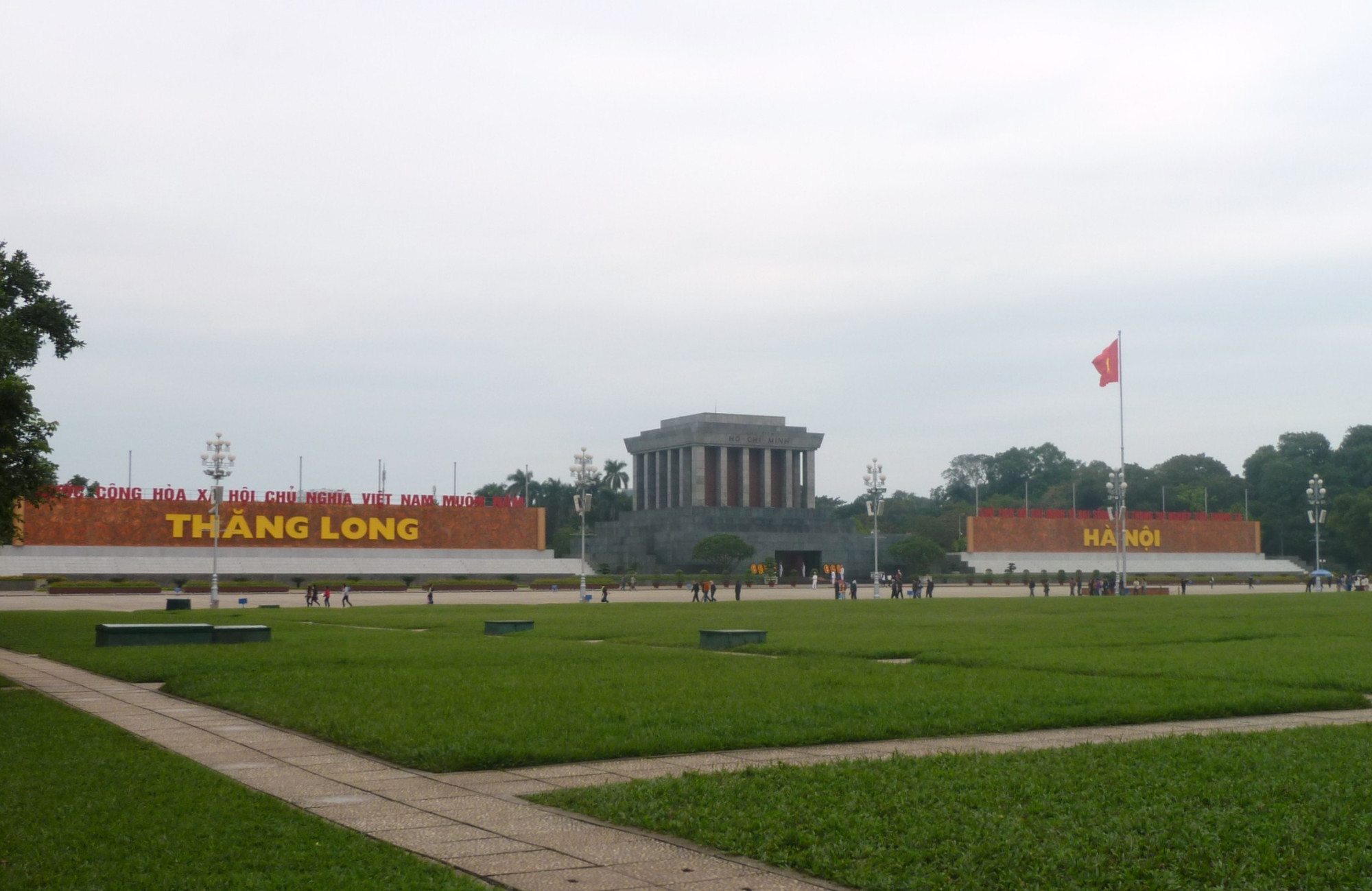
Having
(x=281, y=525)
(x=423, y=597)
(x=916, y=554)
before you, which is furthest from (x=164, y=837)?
(x=916, y=554)

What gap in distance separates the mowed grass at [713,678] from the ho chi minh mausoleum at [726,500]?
78.6 m

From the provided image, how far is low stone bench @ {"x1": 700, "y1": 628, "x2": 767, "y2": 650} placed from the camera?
90.3ft

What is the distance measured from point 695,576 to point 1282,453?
309ft

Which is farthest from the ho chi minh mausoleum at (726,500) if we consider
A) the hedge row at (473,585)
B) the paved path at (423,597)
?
the hedge row at (473,585)

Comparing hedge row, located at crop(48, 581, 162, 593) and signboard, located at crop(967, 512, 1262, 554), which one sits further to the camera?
signboard, located at crop(967, 512, 1262, 554)

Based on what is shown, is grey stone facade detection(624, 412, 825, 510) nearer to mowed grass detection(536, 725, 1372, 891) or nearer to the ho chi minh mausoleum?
the ho chi minh mausoleum

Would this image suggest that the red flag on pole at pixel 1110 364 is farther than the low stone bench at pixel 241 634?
Yes

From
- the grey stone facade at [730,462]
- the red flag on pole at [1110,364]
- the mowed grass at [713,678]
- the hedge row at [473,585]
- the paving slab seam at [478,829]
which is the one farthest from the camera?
the grey stone facade at [730,462]

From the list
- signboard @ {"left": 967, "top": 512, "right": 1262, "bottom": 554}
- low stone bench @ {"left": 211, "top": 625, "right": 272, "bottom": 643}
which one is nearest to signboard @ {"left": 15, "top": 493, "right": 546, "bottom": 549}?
signboard @ {"left": 967, "top": 512, "right": 1262, "bottom": 554}

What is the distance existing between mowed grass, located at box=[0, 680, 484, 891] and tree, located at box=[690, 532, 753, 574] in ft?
314

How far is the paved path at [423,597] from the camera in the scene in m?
59.7

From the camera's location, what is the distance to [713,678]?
1992 cm

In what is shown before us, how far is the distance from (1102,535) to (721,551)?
144 feet

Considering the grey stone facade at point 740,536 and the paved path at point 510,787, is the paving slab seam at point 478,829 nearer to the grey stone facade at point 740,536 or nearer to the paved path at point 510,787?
the paved path at point 510,787
